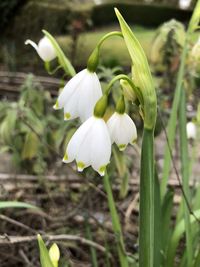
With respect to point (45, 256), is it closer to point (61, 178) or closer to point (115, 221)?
point (115, 221)

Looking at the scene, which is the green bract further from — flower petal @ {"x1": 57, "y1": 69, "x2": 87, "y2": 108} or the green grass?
the green grass

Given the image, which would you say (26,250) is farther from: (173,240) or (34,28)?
(34,28)

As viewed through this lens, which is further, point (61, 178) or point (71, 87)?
point (61, 178)

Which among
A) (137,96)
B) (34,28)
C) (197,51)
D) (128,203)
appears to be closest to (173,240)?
(197,51)

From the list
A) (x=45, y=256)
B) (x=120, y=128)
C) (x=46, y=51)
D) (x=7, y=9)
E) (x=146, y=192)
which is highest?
(x=7, y=9)

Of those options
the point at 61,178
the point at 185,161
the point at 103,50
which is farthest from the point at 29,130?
the point at 103,50

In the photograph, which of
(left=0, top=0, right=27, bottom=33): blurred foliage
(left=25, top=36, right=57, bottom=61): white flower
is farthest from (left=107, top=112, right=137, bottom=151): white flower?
(left=0, top=0, right=27, bottom=33): blurred foliage
